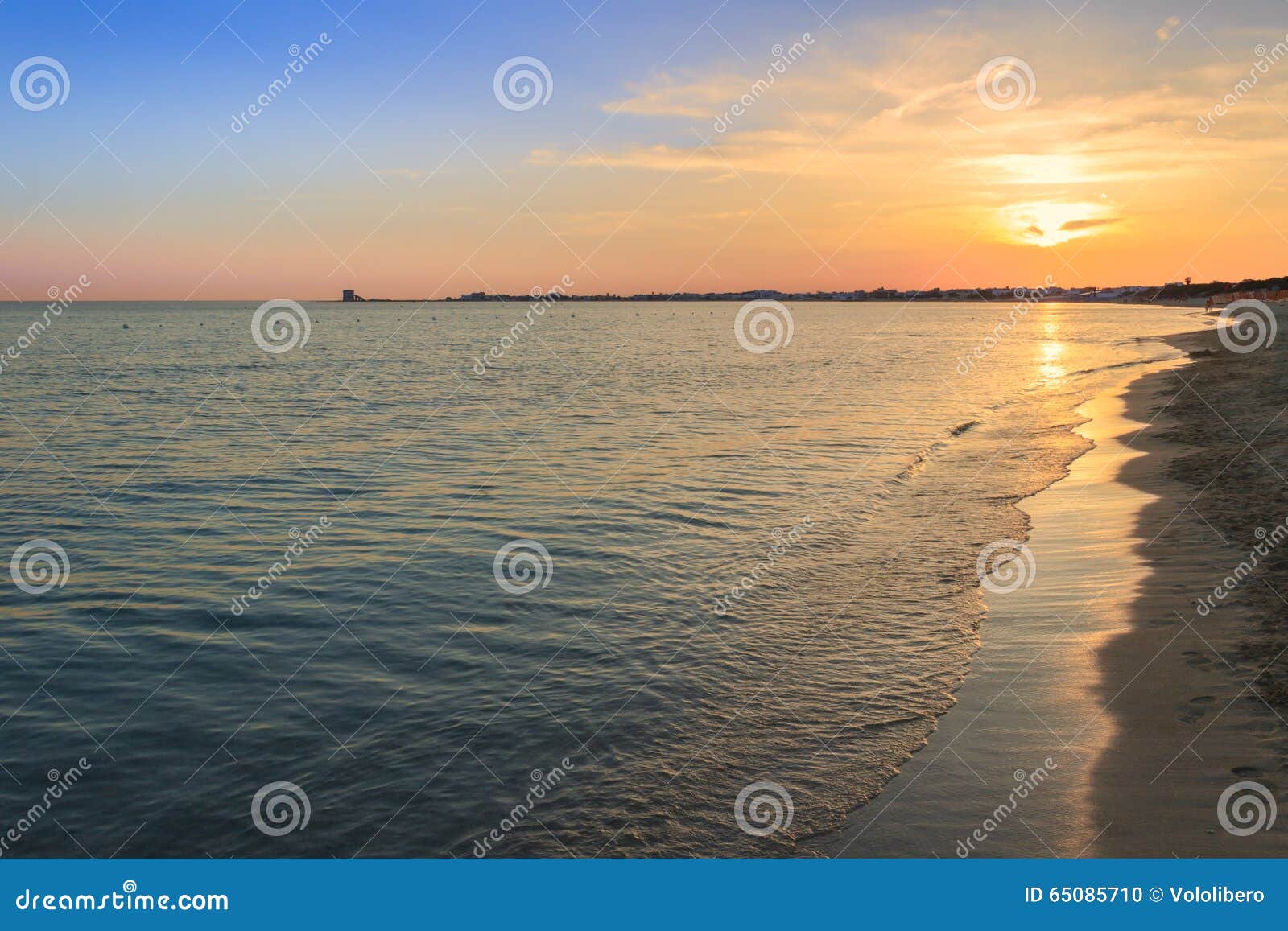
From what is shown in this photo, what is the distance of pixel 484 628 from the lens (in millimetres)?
13656

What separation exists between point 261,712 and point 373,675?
153cm

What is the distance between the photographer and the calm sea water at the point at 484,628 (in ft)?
28.4

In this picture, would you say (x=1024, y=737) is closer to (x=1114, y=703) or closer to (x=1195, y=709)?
(x=1114, y=703)

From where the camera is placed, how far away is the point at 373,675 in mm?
11867

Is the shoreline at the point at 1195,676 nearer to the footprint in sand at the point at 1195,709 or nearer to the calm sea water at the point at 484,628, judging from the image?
the footprint in sand at the point at 1195,709

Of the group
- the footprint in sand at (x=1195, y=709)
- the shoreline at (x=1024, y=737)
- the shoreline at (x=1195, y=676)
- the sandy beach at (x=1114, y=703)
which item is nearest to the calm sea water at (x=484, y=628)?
the shoreline at (x=1024, y=737)

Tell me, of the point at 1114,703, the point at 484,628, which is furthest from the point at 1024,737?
the point at 484,628

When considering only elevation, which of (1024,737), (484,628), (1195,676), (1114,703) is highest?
(1195,676)

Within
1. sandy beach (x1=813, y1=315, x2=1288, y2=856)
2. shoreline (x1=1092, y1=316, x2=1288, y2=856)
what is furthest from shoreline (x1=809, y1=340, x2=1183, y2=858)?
shoreline (x1=1092, y1=316, x2=1288, y2=856)

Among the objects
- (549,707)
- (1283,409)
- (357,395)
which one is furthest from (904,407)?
(549,707)

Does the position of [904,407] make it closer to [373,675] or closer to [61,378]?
[373,675]

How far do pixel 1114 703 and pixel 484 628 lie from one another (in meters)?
8.92

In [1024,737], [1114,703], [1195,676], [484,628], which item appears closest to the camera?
[1024,737]

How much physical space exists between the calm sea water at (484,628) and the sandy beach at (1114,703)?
58 centimetres
